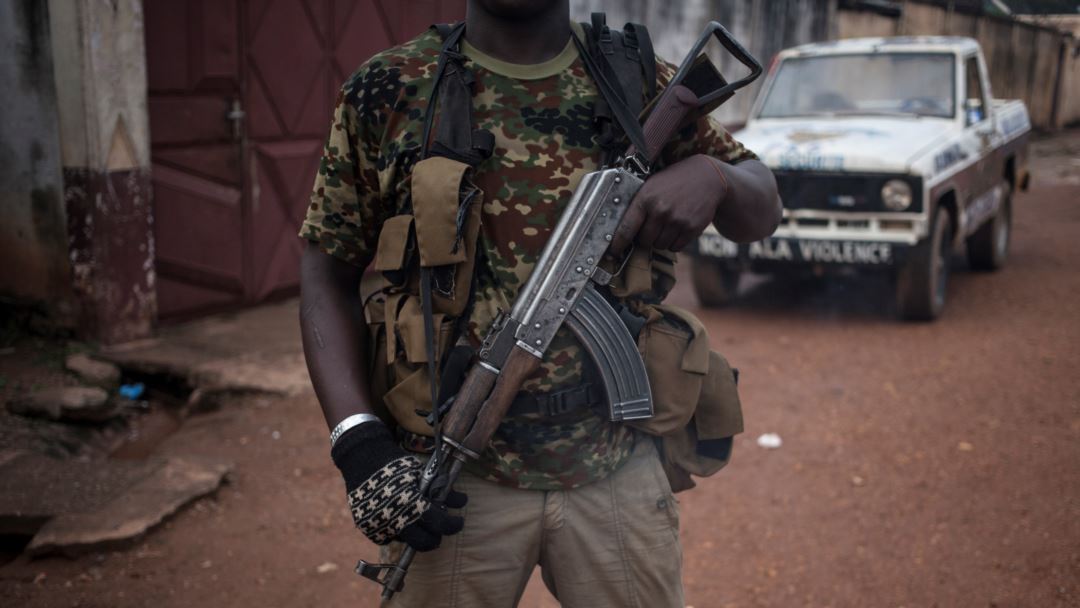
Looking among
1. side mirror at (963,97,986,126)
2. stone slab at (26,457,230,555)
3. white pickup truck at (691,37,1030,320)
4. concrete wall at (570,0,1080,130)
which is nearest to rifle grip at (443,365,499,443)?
stone slab at (26,457,230,555)

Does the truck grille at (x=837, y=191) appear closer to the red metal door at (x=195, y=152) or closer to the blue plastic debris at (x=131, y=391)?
the red metal door at (x=195, y=152)

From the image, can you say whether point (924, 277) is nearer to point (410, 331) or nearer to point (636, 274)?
point (636, 274)

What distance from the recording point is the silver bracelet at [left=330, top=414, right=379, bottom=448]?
1.68 m

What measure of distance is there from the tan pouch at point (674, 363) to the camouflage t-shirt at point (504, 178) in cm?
13

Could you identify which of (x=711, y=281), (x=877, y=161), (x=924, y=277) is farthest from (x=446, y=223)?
(x=711, y=281)

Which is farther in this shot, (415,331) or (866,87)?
(866,87)

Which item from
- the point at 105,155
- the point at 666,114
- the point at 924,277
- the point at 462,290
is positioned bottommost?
the point at 924,277

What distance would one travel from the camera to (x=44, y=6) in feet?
18.0

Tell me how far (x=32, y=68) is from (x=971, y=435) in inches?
211

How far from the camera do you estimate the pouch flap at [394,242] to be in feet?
5.55

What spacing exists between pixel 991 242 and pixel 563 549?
25.1 ft

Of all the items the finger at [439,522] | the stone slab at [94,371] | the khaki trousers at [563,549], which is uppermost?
the finger at [439,522]

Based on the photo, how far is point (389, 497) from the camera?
158 centimetres

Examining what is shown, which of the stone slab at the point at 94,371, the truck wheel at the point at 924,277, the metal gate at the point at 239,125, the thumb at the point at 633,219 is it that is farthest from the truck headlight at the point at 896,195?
the thumb at the point at 633,219
